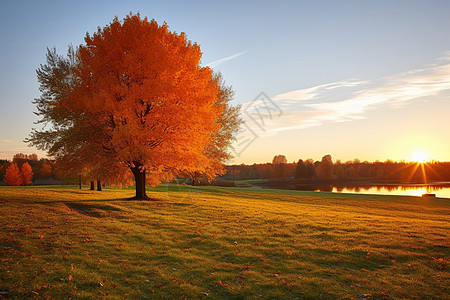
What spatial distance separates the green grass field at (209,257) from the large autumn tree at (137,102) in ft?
15.1

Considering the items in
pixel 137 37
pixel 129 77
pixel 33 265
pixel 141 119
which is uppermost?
pixel 137 37

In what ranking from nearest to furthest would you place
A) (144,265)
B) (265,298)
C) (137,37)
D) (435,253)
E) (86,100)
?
(265,298)
(144,265)
(435,253)
(86,100)
(137,37)

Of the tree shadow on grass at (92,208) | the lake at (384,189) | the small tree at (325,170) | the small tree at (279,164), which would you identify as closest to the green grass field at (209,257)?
the tree shadow on grass at (92,208)

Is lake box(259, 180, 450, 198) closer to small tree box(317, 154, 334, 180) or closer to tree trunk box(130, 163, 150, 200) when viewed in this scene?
small tree box(317, 154, 334, 180)

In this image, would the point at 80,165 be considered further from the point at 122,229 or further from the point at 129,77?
the point at 122,229

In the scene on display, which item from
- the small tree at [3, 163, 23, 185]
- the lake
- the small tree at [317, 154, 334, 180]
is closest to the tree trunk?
the lake

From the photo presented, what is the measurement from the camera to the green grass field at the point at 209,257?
23.6ft

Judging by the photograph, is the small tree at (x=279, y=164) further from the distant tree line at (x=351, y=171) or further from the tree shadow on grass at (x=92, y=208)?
the tree shadow on grass at (x=92, y=208)

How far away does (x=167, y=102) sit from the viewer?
18.0 metres

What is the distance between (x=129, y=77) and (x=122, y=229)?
35.1ft

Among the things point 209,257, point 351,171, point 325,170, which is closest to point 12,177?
point 209,257

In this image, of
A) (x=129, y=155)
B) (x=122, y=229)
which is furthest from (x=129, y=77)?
(x=122, y=229)

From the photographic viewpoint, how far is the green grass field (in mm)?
7203

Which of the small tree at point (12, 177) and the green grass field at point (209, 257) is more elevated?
the small tree at point (12, 177)
